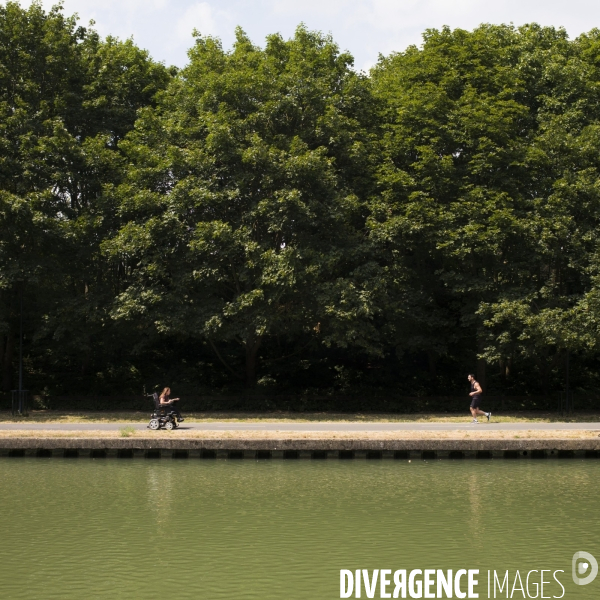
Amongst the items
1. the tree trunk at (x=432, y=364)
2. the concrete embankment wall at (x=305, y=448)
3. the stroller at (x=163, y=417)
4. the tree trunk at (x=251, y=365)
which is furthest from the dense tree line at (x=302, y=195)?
the concrete embankment wall at (x=305, y=448)

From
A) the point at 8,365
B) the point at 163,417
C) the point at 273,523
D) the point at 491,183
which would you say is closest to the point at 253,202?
the point at 491,183

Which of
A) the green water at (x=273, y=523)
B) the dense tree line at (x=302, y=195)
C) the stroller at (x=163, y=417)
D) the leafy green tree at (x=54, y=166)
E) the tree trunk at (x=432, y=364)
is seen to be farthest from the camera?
the tree trunk at (x=432, y=364)

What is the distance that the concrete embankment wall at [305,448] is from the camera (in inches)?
947

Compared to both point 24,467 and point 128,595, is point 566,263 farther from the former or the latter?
point 128,595

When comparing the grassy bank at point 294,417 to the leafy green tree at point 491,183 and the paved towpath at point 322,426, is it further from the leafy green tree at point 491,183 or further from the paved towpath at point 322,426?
the leafy green tree at point 491,183

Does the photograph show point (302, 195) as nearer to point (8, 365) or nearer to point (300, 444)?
point (300, 444)

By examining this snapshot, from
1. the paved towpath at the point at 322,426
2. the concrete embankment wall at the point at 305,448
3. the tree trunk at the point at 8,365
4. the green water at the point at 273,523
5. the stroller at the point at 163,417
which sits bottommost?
the green water at the point at 273,523

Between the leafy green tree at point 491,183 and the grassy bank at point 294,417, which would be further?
the leafy green tree at point 491,183

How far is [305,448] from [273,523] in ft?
25.8

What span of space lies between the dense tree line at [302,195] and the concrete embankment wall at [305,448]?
10563 mm

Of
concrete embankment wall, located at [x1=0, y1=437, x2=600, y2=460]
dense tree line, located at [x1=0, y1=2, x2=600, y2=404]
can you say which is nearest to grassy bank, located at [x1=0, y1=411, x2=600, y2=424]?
dense tree line, located at [x1=0, y1=2, x2=600, y2=404]

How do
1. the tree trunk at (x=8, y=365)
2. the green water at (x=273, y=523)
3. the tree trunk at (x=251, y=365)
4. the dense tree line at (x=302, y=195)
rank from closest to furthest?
the green water at (x=273, y=523)
the dense tree line at (x=302, y=195)
the tree trunk at (x=251, y=365)
the tree trunk at (x=8, y=365)

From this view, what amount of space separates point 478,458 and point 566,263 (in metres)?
15.7

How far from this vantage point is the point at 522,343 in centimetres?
3597
